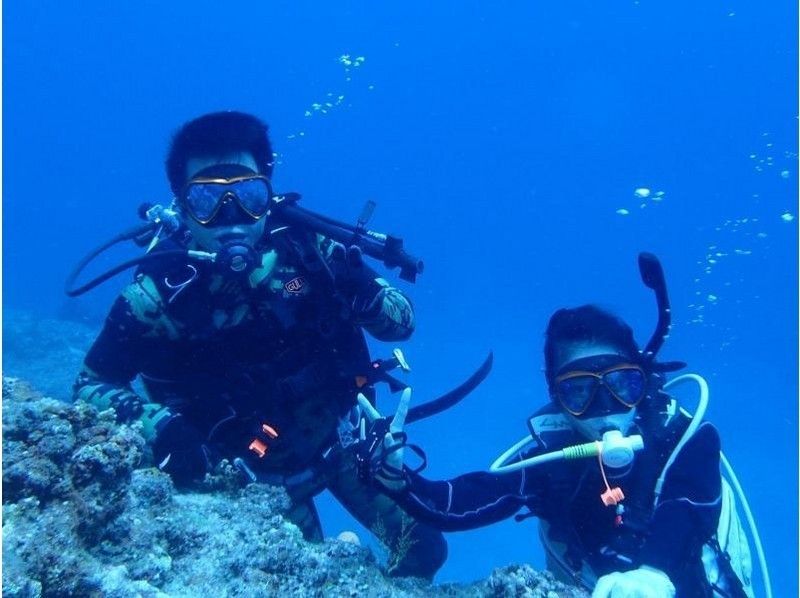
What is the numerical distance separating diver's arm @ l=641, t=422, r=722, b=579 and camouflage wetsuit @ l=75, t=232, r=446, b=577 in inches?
65.8

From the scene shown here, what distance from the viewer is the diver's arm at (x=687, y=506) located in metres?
3.23

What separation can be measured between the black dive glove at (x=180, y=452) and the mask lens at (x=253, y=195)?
4.74ft

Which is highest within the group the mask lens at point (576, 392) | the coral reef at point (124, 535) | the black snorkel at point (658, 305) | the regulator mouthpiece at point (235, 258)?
the regulator mouthpiece at point (235, 258)

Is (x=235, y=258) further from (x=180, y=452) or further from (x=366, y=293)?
(x=180, y=452)

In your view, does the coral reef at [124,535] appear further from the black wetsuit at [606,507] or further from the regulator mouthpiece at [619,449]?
the regulator mouthpiece at [619,449]

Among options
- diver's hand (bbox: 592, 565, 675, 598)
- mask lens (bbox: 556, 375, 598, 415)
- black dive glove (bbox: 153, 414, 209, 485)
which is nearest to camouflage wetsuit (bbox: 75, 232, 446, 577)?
black dive glove (bbox: 153, 414, 209, 485)

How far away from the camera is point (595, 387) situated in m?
3.84

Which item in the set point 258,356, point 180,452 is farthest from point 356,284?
point 180,452

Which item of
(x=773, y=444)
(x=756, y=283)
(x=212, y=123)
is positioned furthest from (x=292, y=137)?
(x=212, y=123)

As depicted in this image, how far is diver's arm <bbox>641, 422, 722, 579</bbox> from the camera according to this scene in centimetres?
323

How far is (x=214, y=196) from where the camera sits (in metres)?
4.22

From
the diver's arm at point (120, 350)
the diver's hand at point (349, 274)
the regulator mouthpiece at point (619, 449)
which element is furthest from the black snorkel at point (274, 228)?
the regulator mouthpiece at point (619, 449)

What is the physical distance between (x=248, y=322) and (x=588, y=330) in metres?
2.29

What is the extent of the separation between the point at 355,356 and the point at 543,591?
2.25 m
